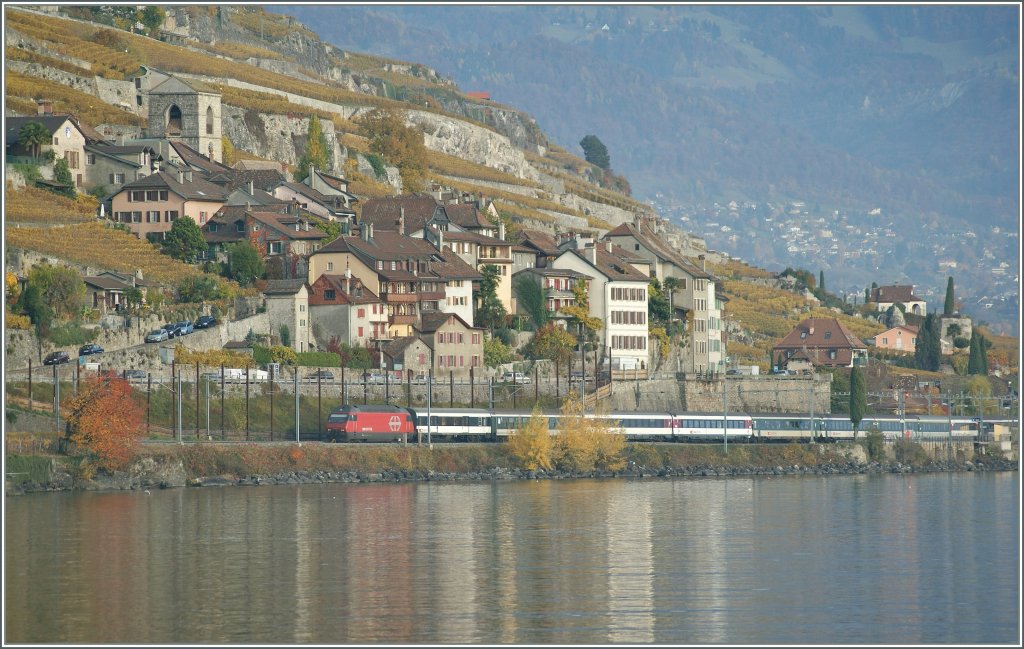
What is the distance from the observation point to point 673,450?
112 meters

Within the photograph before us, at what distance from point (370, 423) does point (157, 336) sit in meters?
13.1

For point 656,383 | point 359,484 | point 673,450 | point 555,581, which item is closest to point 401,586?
point 555,581

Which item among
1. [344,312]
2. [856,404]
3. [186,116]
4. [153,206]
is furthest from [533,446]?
[186,116]

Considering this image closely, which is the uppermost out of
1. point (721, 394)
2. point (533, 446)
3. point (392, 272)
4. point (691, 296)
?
point (392, 272)

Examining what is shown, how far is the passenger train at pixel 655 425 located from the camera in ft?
338

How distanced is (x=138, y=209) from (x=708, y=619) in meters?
74.5

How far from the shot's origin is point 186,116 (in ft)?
483

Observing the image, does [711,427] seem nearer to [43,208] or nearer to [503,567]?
[43,208]

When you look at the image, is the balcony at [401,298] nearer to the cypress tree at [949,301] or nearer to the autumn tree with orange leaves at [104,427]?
the autumn tree with orange leaves at [104,427]

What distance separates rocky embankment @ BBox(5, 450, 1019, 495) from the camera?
89.8m

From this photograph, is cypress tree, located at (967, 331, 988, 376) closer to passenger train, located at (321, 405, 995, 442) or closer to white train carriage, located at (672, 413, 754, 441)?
passenger train, located at (321, 405, 995, 442)

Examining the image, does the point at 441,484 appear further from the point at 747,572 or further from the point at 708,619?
the point at 708,619

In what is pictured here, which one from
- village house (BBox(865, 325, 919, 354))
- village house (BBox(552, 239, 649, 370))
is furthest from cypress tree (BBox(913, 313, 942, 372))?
village house (BBox(552, 239, 649, 370))

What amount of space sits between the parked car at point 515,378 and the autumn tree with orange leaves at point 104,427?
1230 inches
